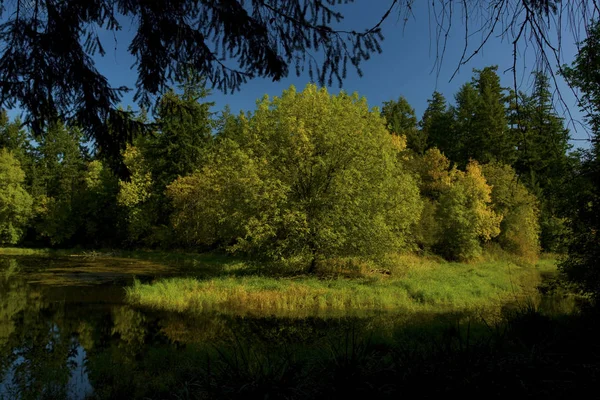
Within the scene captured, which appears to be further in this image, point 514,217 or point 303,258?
point 514,217

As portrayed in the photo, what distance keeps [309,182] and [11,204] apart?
33.2m

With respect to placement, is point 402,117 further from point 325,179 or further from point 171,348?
point 171,348

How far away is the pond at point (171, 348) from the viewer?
432 centimetres

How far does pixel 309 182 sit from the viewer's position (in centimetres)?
1886

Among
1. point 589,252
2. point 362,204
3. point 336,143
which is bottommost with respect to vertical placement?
point 589,252

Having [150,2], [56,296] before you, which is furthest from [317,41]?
[56,296]

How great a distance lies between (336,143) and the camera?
18.7 metres

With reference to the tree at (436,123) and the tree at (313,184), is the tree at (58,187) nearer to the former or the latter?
the tree at (313,184)

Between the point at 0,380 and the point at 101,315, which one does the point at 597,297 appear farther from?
the point at 101,315

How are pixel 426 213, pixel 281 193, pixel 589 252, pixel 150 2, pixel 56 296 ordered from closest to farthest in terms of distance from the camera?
pixel 150 2
pixel 589 252
pixel 56 296
pixel 281 193
pixel 426 213

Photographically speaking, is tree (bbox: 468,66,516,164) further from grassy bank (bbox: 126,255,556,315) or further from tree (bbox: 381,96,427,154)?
grassy bank (bbox: 126,255,556,315)

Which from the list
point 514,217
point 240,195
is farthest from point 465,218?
point 240,195

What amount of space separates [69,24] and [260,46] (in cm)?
189

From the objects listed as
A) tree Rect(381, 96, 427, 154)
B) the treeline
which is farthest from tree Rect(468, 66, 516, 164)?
tree Rect(381, 96, 427, 154)
